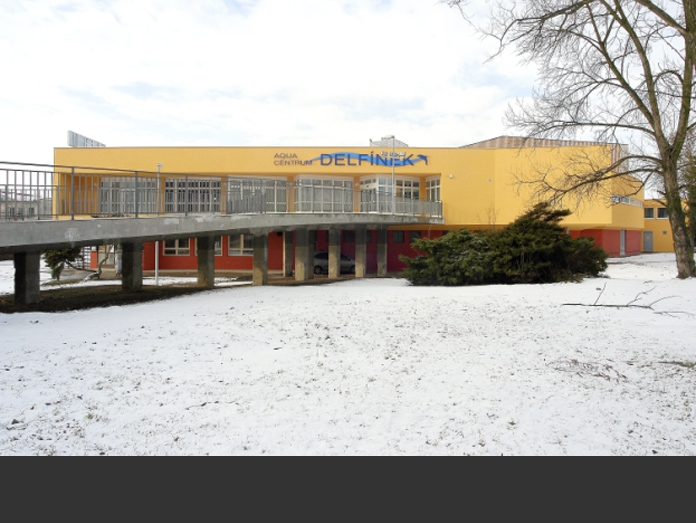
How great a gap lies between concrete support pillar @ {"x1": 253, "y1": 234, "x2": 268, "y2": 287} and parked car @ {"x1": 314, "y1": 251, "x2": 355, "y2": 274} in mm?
10565

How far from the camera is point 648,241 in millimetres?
56562

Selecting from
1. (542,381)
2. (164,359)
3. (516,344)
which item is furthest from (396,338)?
(164,359)

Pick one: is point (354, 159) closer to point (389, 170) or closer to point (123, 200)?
point (389, 170)

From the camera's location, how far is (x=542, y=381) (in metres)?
6.79

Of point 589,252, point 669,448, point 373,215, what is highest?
point 373,215

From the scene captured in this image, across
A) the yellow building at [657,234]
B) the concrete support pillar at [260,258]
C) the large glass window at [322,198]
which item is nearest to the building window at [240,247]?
the large glass window at [322,198]

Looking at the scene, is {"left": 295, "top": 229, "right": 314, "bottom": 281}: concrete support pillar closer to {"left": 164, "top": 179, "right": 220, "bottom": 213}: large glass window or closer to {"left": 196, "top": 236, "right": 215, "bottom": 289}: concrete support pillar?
{"left": 196, "top": 236, "right": 215, "bottom": 289}: concrete support pillar

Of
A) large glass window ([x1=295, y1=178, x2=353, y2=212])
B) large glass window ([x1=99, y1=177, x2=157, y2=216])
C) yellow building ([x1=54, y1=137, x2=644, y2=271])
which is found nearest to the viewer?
large glass window ([x1=99, y1=177, x2=157, y2=216])

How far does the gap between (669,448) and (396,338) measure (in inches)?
185

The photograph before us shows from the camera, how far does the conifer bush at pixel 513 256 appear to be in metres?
18.0

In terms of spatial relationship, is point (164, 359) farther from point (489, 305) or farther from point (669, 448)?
point (489, 305)

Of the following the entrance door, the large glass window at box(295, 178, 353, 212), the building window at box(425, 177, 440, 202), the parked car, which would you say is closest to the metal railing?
the large glass window at box(295, 178, 353, 212)

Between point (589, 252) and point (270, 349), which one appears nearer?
point (270, 349)

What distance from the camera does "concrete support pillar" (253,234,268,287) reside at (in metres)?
20.3
